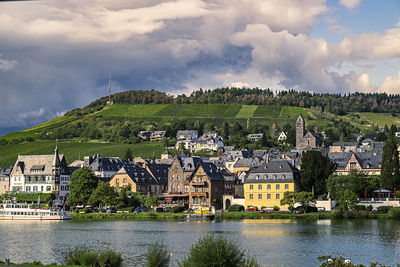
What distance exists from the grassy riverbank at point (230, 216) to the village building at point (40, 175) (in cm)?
2691

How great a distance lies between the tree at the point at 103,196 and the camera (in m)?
102

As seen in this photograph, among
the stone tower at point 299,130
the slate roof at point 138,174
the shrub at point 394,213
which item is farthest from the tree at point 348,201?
the stone tower at point 299,130

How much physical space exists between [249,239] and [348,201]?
1274 inches

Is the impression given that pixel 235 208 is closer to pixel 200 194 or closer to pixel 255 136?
pixel 200 194

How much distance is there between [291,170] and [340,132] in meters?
98.4

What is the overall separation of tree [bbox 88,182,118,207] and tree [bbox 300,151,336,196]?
1250 inches

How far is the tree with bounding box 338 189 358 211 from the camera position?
8600 centimetres

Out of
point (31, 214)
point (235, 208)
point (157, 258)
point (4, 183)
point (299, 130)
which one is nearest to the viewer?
point (157, 258)

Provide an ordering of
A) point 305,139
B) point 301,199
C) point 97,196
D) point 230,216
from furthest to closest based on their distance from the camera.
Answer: point 305,139 < point 97,196 < point 301,199 < point 230,216

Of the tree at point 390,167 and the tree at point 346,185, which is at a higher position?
the tree at point 390,167

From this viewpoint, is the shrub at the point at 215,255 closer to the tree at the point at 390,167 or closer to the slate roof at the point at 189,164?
the tree at the point at 390,167

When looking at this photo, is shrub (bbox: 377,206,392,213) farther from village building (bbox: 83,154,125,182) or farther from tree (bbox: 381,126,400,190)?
village building (bbox: 83,154,125,182)

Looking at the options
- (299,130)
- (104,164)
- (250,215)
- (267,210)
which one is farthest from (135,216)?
(299,130)

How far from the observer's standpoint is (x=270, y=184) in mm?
98875
